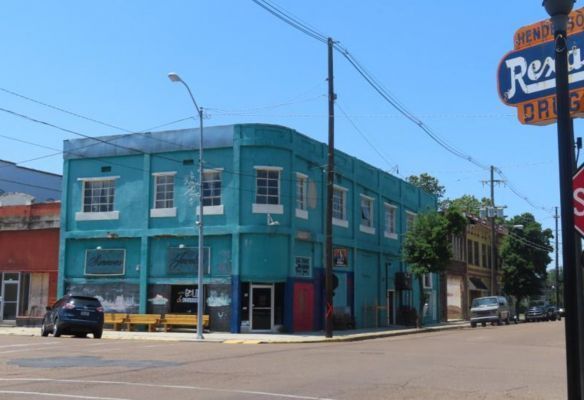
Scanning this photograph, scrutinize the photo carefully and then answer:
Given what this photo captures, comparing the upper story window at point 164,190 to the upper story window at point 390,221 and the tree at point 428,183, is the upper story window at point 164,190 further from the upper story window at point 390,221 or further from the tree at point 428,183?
the tree at point 428,183

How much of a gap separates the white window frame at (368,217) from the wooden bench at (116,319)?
13913mm

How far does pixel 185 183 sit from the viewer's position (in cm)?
3244

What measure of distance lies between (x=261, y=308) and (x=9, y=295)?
47.2 feet

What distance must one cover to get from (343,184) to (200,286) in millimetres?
12090

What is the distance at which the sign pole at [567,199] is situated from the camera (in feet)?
19.3

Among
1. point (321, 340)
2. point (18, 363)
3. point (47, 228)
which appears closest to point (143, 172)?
point (47, 228)

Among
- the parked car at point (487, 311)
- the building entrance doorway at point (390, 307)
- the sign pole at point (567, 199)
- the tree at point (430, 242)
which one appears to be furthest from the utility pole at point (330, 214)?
the sign pole at point (567, 199)

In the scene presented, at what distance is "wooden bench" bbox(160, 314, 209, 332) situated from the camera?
1201 inches

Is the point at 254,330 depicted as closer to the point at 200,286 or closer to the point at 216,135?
the point at 200,286

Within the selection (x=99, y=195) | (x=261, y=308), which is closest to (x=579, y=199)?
(x=261, y=308)

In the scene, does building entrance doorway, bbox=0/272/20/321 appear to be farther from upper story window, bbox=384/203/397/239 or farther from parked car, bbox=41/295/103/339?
upper story window, bbox=384/203/397/239

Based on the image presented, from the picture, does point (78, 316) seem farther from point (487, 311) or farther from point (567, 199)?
point (487, 311)

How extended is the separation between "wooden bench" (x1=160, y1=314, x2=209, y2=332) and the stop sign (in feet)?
84.0

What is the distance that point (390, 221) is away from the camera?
4366cm
